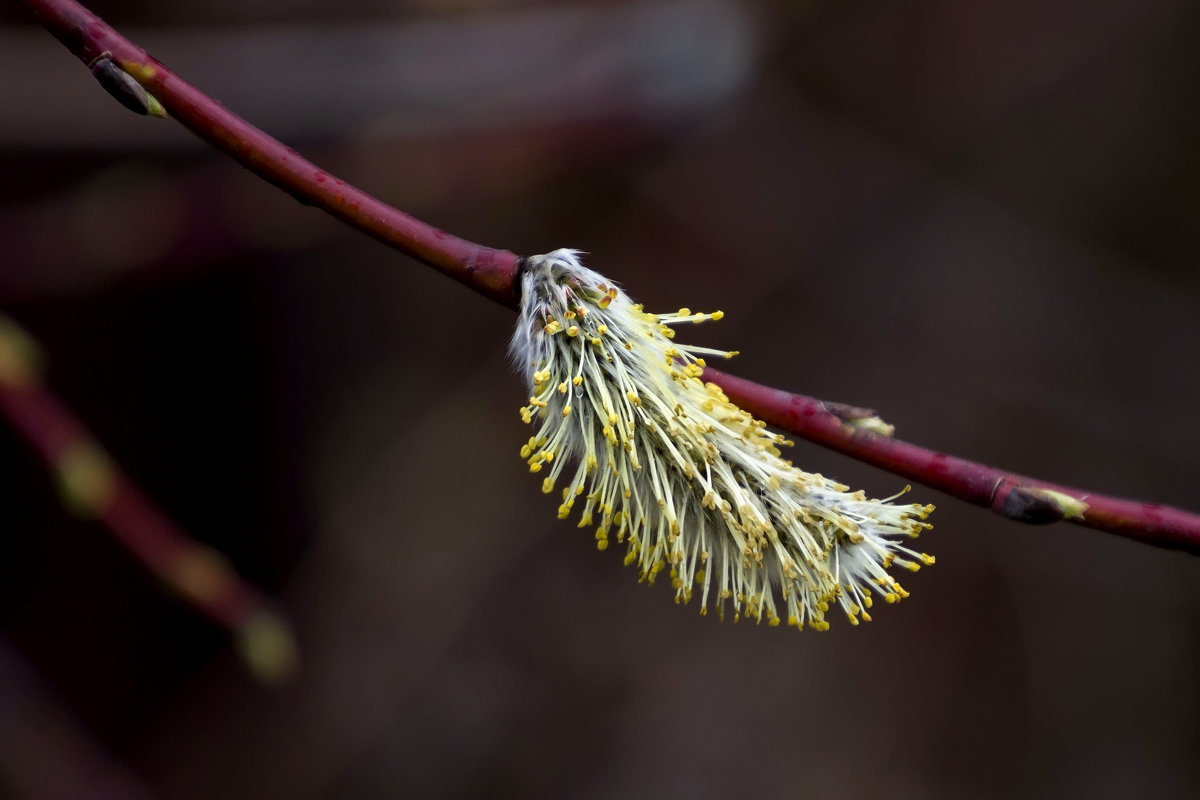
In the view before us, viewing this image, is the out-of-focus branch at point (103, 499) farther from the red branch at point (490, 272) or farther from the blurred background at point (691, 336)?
the blurred background at point (691, 336)

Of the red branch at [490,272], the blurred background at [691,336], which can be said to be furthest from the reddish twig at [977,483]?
the blurred background at [691,336]

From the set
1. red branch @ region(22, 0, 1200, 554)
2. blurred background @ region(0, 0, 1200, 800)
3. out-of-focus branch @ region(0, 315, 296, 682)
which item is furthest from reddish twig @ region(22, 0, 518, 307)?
blurred background @ region(0, 0, 1200, 800)

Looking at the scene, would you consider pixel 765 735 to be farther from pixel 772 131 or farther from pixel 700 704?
pixel 772 131

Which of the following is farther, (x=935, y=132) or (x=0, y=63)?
(x=935, y=132)

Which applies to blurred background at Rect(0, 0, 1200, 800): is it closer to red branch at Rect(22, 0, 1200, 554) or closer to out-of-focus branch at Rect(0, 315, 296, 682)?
out-of-focus branch at Rect(0, 315, 296, 682)

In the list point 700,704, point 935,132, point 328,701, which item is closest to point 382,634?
point 328,701

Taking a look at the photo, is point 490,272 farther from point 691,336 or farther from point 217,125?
point 691,336
